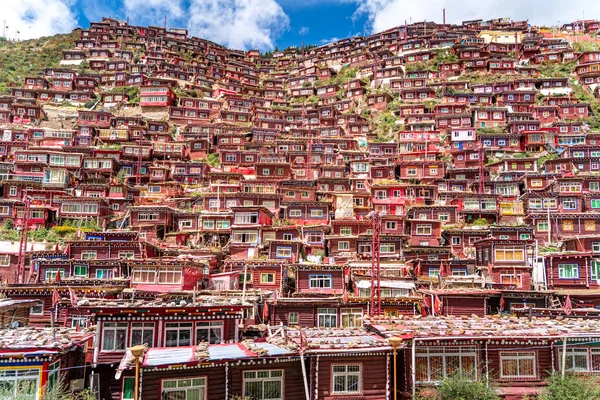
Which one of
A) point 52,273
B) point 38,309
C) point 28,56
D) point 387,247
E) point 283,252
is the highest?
point 28,56

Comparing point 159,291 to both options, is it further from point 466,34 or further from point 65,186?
point 466,34

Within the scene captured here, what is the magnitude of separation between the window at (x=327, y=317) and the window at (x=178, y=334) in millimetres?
14354

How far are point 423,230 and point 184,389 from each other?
40678 millimetres

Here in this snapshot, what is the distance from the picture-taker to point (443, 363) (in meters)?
19.9

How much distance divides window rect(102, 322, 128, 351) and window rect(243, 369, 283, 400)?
669 centimetres

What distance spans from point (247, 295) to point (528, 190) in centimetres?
4614

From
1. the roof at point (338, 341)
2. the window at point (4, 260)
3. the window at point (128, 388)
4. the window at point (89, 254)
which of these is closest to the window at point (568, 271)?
Result: the roof at point (338, 341)

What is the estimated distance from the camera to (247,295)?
115 ft

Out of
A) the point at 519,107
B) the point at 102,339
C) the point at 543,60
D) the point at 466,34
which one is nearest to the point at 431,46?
the point at 466,34

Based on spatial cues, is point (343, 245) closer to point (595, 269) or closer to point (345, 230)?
point (345, 230)

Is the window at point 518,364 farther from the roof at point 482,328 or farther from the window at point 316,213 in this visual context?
the window at point 316,213

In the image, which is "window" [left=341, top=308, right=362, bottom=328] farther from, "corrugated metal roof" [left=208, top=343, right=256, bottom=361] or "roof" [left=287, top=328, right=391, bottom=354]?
"corrugated metal roof" [left=208, top=343, right=256, bottom=361]

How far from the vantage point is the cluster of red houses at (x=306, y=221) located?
19.8m

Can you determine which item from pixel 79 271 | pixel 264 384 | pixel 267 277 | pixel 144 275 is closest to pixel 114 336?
pixel 264 384
